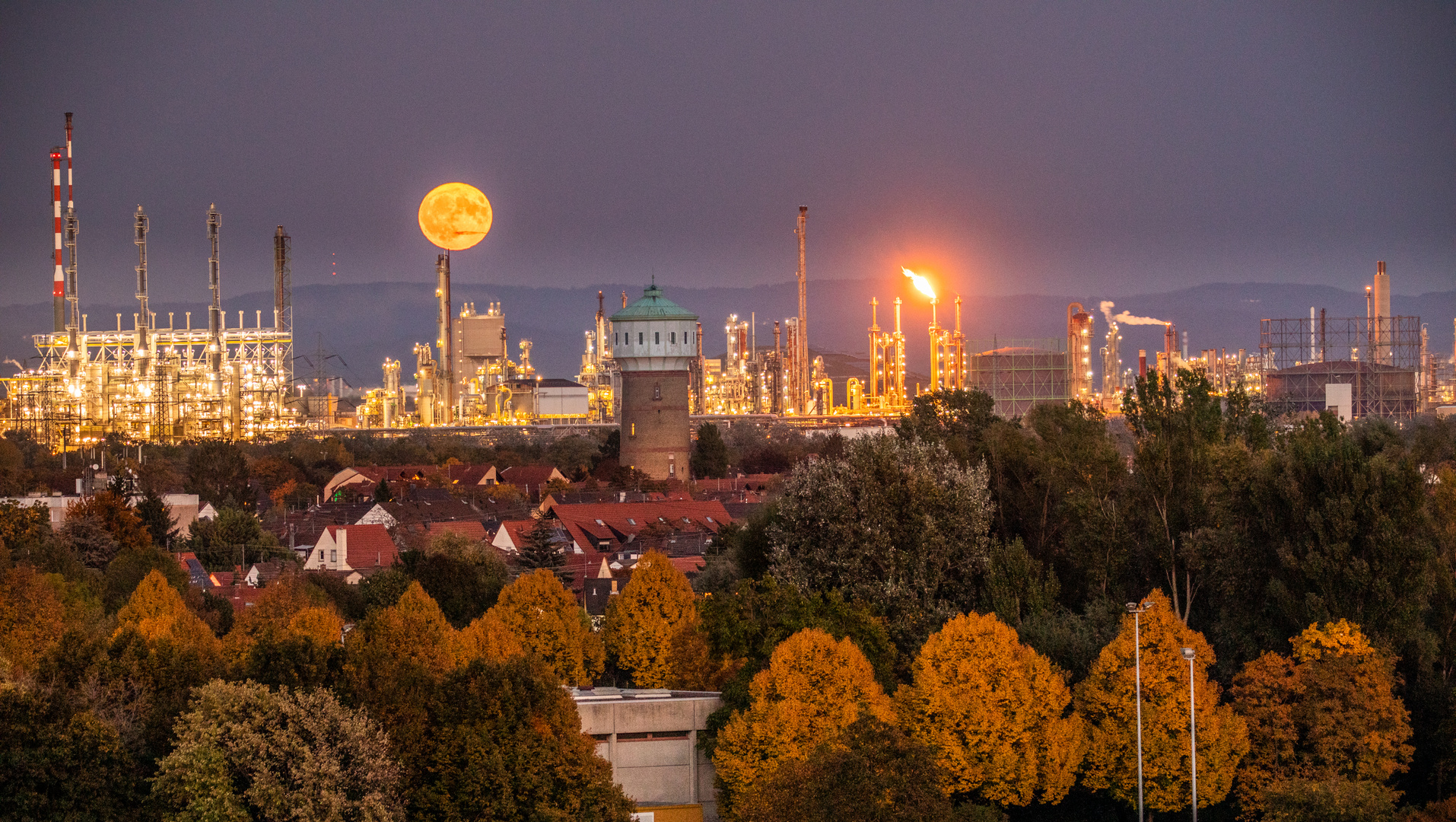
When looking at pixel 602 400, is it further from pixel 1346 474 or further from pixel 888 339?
pixel 1346 474

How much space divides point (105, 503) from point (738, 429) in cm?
6258

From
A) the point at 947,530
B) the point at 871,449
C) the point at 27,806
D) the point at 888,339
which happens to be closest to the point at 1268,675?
the point at 947,530

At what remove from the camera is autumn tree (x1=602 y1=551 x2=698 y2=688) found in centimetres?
2408

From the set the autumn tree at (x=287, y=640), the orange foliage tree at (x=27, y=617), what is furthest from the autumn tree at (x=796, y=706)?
the orange foliage tree at (x=27, y=617)

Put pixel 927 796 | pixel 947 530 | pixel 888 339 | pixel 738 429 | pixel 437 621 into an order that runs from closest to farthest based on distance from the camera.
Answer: pixel 927 796
pixel 437 621
pixel 947 530
pixel 738 429
pixel 888 339

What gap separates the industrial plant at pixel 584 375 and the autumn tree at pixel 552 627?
29.2m

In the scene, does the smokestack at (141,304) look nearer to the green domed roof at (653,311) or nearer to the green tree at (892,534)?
the green domed roof at (653,311)

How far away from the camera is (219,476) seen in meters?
54.8

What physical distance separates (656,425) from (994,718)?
36.9 meters

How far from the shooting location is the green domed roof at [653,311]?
53750 mm

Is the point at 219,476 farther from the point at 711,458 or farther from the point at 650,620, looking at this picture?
the point at 650,620

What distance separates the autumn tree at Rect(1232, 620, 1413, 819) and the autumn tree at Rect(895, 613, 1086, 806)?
208 centimetres

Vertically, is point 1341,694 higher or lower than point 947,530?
lower

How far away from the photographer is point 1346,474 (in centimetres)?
2183
